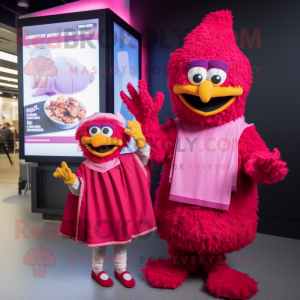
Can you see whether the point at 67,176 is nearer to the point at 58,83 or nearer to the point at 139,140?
the point at 139,140

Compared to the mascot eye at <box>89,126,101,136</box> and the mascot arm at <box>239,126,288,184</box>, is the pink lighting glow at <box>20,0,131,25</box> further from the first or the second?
the mascot arm at <box>239,126,288,184</box>

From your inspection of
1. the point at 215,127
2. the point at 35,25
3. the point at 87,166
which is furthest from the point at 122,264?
the point at 35,25

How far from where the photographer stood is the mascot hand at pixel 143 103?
1.53 metres

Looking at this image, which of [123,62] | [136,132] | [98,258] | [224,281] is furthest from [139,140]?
[123,62]

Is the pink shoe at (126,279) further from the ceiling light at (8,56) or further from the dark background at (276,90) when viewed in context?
the ceiling light at (8,56)

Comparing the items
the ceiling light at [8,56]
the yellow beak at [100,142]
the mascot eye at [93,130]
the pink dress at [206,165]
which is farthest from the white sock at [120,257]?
the ceiling light at [8,56]

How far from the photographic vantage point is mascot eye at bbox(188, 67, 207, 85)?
4.70 feet

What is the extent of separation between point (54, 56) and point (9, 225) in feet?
5.09

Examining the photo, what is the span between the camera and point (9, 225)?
2.70 metres

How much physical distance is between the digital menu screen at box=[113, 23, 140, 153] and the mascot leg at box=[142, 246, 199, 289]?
1163 millimetres

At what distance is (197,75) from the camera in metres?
1.43

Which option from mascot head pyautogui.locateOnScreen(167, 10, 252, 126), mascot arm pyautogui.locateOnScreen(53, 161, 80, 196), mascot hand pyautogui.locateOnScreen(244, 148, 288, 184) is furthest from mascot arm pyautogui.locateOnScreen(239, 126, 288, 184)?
mascot arm pyautogui.locateOnScreen(53, 161, 80, 196)

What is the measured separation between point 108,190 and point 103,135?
284 millimetres

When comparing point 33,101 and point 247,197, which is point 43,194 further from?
point 247,197
